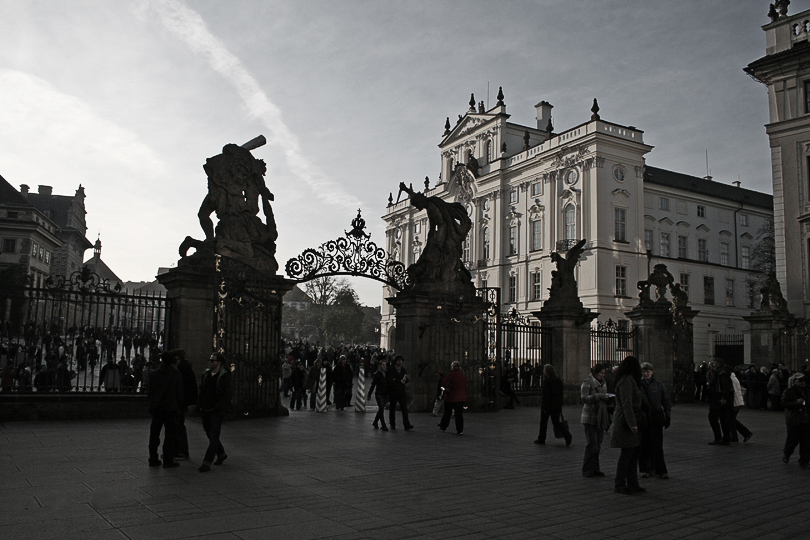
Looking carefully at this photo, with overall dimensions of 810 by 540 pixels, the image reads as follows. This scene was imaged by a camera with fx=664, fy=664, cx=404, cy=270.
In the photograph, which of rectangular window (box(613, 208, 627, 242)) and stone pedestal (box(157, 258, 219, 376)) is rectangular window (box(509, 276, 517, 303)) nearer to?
rectangular window (box(613, 208, 627, 242))

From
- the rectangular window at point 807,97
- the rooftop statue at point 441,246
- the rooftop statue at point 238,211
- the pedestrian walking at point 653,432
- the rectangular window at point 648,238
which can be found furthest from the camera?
the rectangular window at point 648,238

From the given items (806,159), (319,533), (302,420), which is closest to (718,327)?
(806,159)

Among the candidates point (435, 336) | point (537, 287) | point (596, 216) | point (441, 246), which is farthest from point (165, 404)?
point (537, 287)

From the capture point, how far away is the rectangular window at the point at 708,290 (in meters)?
53.6

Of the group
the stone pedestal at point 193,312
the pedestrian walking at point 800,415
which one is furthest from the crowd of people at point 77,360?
the pedestrian walking at point 800,415

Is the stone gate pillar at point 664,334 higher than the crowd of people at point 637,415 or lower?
higher

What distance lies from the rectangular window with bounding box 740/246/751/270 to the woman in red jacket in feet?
172

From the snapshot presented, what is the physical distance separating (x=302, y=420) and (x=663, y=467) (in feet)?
27.6

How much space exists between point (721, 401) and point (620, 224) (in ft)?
126

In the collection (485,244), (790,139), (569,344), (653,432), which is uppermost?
(790,139)

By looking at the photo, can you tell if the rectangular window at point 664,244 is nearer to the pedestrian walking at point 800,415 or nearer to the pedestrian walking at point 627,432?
the pedestrian walking at point 800,415

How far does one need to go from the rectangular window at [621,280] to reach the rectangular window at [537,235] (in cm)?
652

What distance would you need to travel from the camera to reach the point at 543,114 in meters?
58.8

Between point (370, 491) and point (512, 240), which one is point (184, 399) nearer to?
point (370, 491)
